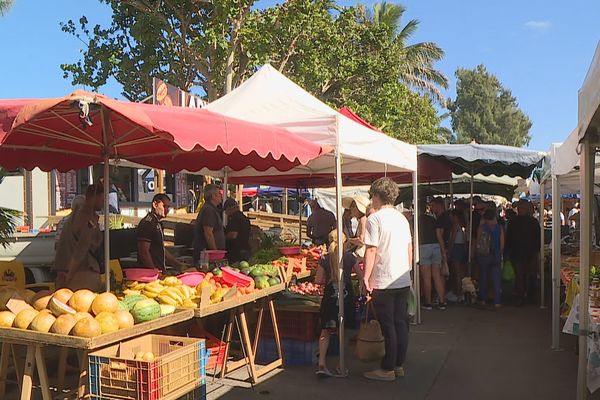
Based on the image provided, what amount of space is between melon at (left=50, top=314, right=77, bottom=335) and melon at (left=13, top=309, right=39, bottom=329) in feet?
0.72

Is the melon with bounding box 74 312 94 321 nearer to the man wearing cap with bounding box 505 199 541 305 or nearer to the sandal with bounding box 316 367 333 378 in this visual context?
the sandal with bounding box 316 367 333 378

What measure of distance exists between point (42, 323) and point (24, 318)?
0.56 feet

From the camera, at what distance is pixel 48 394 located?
3.67 meters

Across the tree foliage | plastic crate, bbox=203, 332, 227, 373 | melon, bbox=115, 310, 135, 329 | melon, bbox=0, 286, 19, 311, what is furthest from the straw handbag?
the tree foliage

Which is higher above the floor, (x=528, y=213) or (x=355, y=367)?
(x=528, y=213)

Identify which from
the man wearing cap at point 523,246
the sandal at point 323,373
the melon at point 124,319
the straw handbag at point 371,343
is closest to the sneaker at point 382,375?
the straw handbag at point 371,343

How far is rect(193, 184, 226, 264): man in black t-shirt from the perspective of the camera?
22.1 feet

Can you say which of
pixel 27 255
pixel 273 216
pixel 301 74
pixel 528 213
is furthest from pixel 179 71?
pixel 528 213

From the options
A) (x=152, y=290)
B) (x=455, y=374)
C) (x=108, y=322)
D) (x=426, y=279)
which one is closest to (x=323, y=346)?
(x=455, y=374)

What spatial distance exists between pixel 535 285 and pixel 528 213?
1.31m

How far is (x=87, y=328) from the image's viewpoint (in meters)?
3.45

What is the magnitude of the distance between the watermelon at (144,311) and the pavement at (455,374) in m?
1.44

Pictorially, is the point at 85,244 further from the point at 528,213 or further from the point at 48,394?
the point at 528,213

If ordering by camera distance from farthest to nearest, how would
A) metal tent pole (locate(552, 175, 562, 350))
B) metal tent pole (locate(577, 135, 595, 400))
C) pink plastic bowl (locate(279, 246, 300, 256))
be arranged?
pink plastic bowl (locate(279, 246, 300, 256)), metal tent pole (locate(552, 175, 562, 350)), metal tent pole (locate(577, 135, 595, 400))
